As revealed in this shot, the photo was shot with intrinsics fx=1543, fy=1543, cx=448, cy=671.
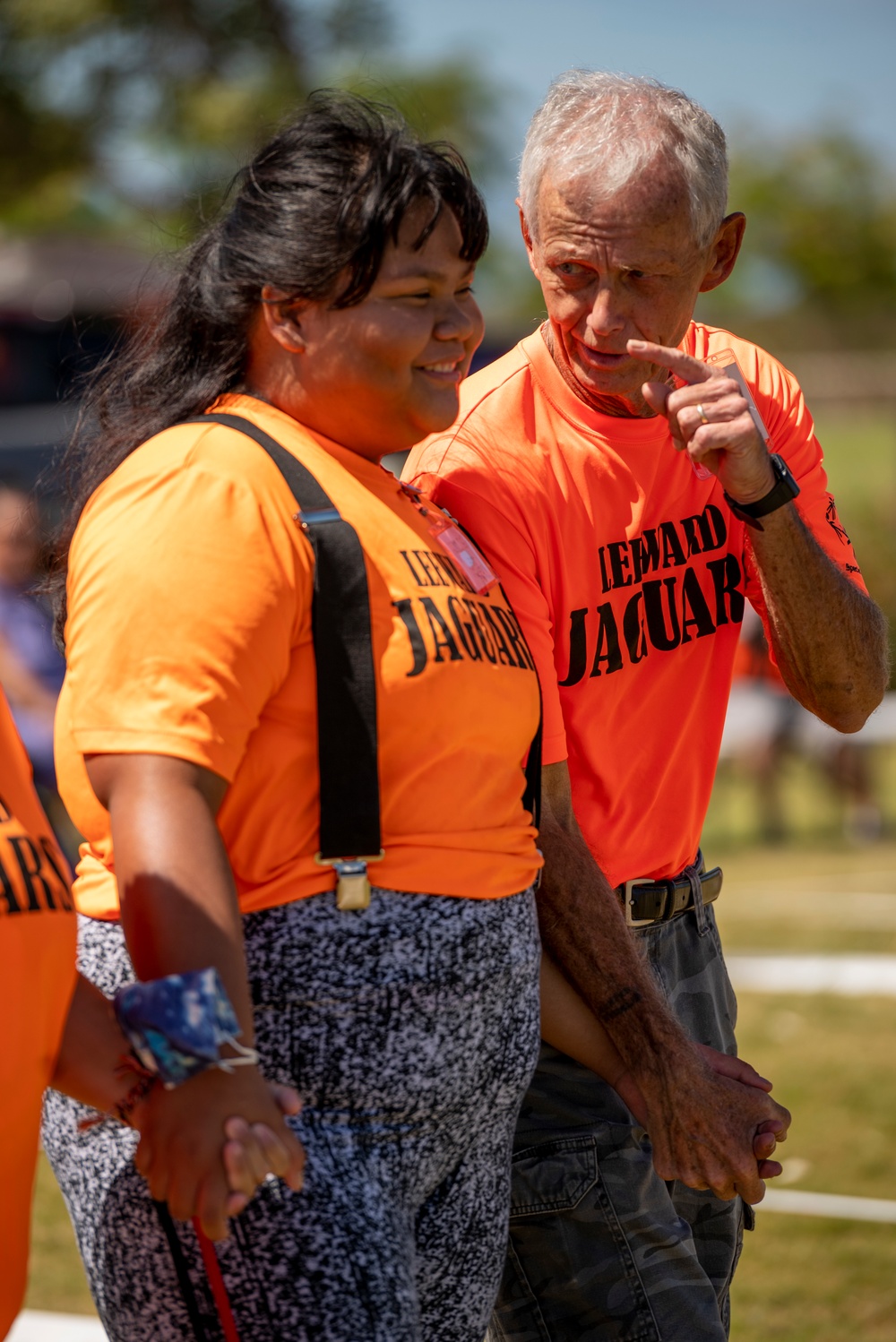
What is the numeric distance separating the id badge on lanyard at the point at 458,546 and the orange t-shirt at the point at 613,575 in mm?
181

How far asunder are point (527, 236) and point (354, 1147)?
1500mm

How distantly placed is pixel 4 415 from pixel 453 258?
18.5 metres

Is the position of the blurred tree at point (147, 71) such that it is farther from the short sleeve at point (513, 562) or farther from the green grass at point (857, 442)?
the short sleeve at point (513, 562)

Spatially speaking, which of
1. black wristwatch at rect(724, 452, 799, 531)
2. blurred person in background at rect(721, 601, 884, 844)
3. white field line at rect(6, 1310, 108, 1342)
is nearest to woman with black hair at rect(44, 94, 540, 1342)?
black wristwatch at rect(724, 452, 799, 531)

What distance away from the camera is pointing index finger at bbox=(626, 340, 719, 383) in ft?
7.32

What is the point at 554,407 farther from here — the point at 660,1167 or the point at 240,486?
the point at 660,1167

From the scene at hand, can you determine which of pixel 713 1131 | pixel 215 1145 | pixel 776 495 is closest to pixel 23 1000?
pixel 215 1145

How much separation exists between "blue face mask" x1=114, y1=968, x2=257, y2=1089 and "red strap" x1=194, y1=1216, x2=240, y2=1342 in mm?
233

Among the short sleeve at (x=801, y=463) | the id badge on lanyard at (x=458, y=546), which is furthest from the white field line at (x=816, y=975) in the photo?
the id badge on lanyard at (x=458, y=546)

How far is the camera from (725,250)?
101 inches

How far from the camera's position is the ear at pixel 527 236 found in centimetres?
251

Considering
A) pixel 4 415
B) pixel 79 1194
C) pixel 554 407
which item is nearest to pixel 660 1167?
pixel 79 1194

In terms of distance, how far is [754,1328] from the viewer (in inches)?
147

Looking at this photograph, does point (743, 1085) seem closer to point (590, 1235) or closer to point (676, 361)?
point (590, 1235)
